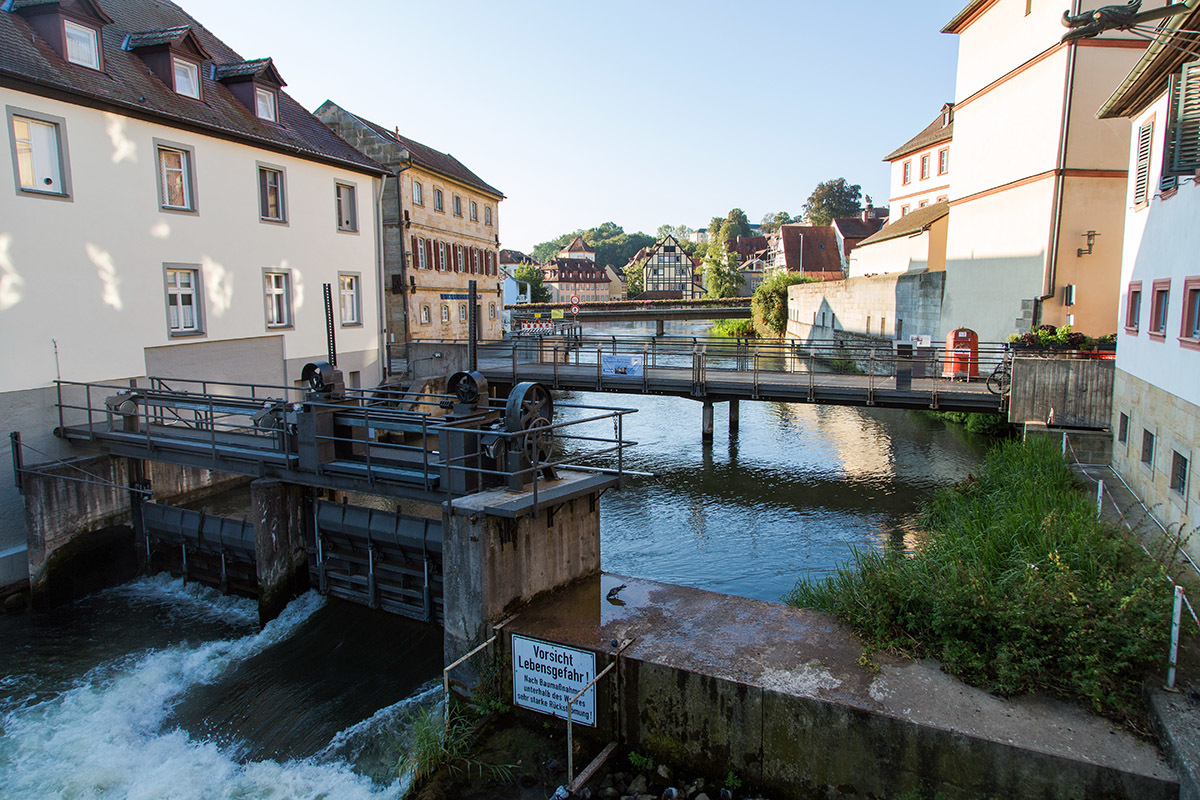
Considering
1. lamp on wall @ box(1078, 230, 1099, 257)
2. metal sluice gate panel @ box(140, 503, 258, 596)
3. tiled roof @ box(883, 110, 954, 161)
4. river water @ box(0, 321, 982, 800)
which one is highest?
tiled roof @ box(883, 110, 954, 161)

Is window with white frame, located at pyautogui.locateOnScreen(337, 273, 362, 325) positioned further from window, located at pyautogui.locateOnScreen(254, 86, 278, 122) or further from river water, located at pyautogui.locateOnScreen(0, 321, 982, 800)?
river water, located at pyautogui.locateOnScreen(0, 321, 982, 800)

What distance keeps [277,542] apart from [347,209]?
46.0 feet

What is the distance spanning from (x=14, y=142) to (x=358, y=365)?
422 inches

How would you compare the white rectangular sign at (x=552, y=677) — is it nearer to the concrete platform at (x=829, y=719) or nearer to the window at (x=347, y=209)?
the concrete platform at (x=829, y=719)

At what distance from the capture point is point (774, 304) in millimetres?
58750

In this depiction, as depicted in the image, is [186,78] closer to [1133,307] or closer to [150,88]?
[150,88]

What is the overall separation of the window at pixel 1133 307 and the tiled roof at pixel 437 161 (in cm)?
2506

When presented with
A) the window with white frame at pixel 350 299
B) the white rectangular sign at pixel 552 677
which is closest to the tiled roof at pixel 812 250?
the window with white frame at pixel 350 299

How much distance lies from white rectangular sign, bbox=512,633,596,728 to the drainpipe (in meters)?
21.0

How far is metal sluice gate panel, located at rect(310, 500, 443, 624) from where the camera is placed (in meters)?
10.2

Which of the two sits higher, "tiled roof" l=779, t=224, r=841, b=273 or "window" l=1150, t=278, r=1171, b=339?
"tiled roof" l=779, t=224, r=841, b=273

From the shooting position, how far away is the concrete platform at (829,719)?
207 inches

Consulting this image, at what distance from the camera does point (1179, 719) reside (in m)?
5.25

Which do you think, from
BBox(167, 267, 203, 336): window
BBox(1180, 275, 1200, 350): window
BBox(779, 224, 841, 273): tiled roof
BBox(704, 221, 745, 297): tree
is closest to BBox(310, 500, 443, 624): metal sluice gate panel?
BBox(167, 267, 203, 336): window
